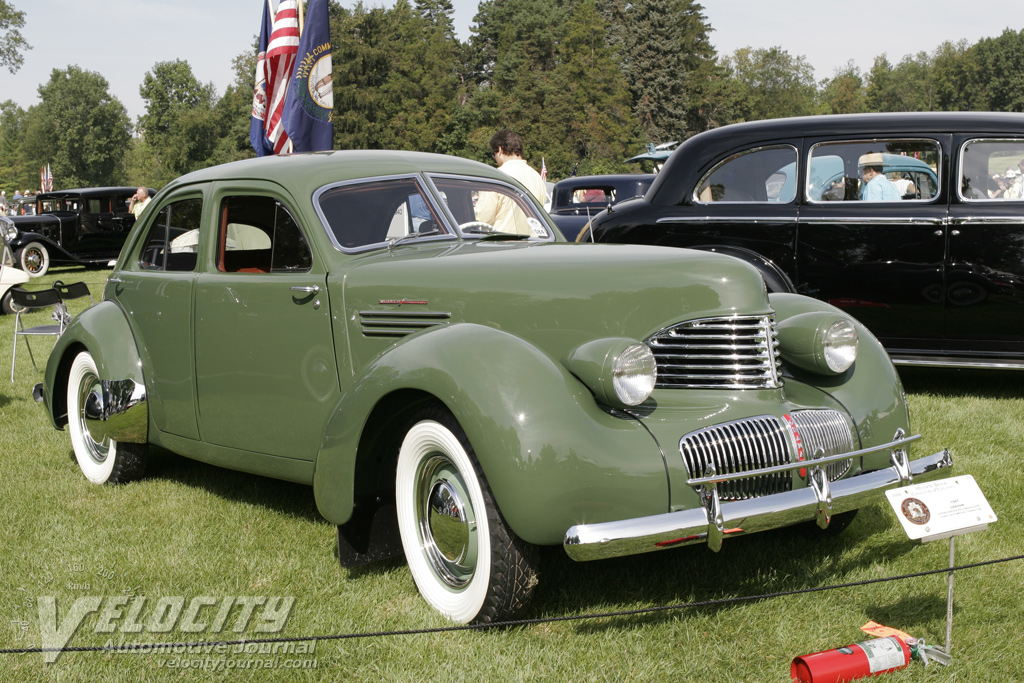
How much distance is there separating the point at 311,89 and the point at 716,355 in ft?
22.5

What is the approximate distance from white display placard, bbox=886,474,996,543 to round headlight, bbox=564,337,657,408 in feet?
2.86

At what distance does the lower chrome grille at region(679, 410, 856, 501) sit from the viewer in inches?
118

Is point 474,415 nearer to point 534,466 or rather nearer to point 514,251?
point 534,466

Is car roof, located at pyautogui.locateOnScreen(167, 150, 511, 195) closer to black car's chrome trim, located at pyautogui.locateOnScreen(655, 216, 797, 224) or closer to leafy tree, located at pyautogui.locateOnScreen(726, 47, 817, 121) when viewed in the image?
black car's chrome trim, located at pyautogui.locateOnScreen(655, 216, 797, 224)

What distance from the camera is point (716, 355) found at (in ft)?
11.1

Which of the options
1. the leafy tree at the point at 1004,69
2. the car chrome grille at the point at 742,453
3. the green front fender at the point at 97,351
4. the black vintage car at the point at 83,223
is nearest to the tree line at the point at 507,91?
the leafy tree at the point at 1004,69

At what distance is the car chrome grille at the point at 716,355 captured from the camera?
132 inches

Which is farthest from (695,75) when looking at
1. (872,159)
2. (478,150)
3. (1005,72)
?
(872,159)

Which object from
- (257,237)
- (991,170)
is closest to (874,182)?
(991,170)

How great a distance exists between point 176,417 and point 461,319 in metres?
2.06

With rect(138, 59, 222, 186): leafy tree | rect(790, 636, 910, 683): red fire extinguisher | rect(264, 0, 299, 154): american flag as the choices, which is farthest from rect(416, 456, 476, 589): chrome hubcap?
rect(138, 59, 222, 186): leafy tree

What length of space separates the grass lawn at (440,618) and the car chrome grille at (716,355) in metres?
0.87

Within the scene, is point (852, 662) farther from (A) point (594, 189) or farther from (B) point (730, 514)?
(A) point (594, 189)

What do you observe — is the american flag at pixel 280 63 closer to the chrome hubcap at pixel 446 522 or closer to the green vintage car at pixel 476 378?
the green vintage car at pixel 476 378
